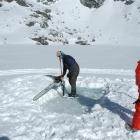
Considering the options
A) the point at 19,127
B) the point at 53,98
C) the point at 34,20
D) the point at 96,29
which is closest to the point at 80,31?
the point at 96,29

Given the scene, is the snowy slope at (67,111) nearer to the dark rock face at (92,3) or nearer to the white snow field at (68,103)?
the white snow field at (68,103)

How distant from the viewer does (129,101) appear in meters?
10.9

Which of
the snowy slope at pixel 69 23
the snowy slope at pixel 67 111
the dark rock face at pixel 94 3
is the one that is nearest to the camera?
the snowy slope at pixel 67 111

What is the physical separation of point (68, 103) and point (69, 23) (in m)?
21.7

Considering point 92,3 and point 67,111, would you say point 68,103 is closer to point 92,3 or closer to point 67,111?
point 67,111

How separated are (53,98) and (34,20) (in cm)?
1772

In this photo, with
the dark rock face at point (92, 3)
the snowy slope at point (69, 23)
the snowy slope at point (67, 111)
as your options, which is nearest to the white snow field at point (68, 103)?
the snowy slope at point (67, 111)

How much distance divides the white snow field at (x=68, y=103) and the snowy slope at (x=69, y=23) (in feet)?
28.6

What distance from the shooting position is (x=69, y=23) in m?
32.3

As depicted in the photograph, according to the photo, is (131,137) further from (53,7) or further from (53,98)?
(53,7)

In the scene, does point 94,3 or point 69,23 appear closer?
point 69,23

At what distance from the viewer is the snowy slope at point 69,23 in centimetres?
2727

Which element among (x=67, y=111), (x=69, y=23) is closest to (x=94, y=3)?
(x=69, y=23)

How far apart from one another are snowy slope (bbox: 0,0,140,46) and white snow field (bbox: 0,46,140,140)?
28.6ft
